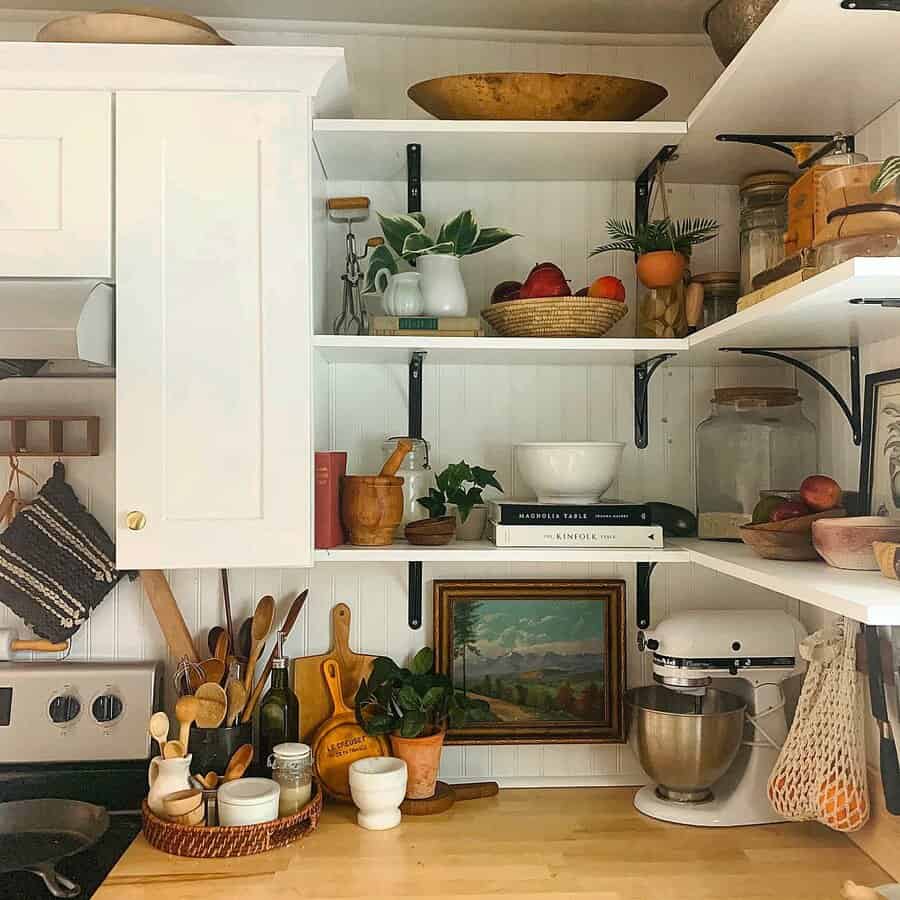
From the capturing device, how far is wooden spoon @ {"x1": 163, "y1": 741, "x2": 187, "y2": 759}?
172cm

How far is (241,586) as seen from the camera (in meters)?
2.00

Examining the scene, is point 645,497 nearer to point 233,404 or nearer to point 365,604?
point 365,604

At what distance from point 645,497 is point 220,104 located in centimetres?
112

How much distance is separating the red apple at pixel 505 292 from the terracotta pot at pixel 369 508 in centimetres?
41

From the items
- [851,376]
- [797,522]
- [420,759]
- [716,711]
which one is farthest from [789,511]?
[420,759]

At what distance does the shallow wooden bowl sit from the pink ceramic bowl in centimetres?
10

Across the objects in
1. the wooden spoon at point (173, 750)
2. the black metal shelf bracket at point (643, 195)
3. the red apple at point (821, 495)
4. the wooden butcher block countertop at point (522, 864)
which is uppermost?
the black metal shelf bracket at point (643, 195)

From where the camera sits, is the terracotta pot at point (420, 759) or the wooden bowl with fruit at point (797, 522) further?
the terracotta pot at point (420, 759)

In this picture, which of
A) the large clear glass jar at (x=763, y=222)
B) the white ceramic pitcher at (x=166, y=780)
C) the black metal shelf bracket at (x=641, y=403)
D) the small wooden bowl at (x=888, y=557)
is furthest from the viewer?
the black metal shelf bracket at (x=641, y=403)

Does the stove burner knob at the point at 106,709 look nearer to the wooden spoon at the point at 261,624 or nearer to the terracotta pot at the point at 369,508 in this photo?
the wooden spoon at the point at 261,624

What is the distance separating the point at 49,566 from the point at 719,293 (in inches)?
55.2

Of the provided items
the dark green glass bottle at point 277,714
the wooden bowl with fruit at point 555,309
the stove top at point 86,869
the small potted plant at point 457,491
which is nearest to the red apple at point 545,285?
the wooden bowl with fruit at point 555,309

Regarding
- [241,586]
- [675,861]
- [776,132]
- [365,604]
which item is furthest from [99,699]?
[776,132]

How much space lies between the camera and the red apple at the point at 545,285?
1777 mm
